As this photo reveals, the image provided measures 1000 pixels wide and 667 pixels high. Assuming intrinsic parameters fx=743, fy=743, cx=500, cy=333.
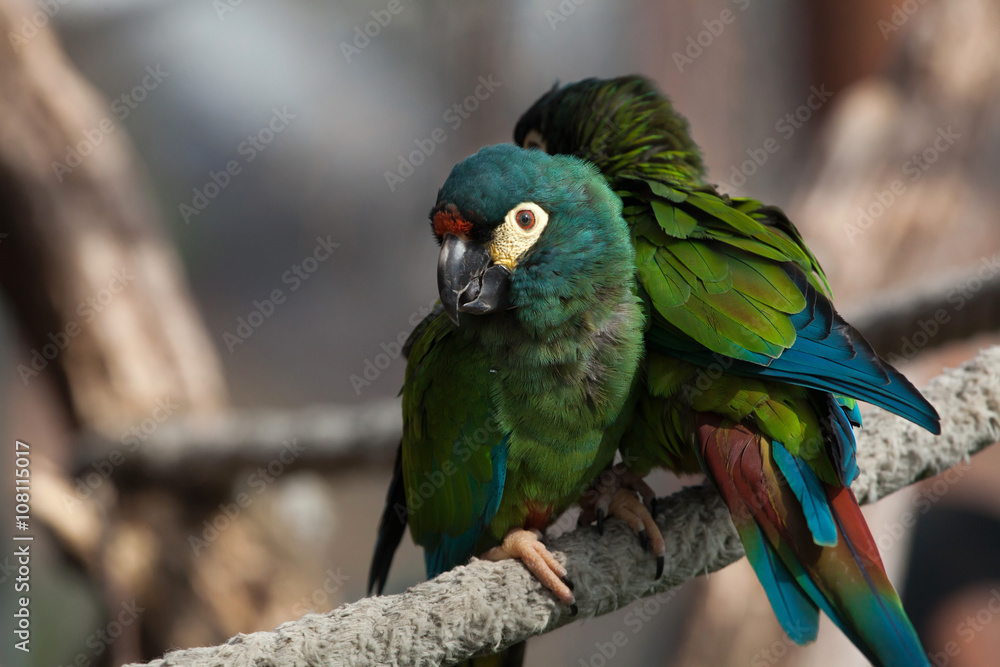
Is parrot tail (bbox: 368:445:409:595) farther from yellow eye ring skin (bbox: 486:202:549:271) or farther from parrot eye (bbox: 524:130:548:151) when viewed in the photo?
parrot eye (bbox: 524:130:548:151)

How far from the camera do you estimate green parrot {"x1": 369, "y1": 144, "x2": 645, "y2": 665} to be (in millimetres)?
1008

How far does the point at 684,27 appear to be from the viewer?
3.85 m

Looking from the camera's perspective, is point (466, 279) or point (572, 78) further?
point (572, 78)

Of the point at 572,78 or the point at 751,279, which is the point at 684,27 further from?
the point at 751,279

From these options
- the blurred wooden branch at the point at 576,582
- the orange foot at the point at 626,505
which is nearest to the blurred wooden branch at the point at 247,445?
the orange foot at the point at 626,505

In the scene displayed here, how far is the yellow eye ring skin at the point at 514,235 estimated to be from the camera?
39.6 inches

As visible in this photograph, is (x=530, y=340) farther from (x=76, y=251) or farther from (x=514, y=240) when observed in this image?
(x=76, y=251)

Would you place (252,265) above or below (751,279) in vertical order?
below

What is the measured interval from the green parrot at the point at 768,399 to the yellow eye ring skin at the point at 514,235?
0.17 metres

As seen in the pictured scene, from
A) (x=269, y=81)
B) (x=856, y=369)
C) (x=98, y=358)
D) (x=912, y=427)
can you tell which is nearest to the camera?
(x=856, y=369)

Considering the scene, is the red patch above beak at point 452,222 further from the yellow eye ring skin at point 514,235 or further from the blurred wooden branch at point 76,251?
the blurred wooden branch at point 76,251

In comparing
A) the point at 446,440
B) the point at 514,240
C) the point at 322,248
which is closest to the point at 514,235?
the point at 514,240

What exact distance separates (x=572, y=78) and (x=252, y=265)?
1962 mm

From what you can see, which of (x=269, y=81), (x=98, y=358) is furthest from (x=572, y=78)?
(x=98, y=358)
